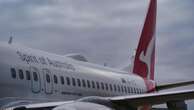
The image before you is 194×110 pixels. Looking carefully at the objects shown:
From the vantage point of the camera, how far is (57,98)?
1345cm

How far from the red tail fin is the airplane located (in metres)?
3.93

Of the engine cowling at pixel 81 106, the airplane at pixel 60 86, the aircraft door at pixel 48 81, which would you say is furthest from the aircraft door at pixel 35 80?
the engine cowling at pixel 81 106

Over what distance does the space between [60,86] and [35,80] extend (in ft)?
4.52

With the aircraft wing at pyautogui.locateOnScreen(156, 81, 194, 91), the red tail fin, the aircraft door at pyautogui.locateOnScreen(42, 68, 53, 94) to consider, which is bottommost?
the aircraft wing at pyautogui.locateOnScreen(156, 81, 194, 91)

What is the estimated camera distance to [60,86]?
45.3 feet

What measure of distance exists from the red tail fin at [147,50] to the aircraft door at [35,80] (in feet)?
33.3

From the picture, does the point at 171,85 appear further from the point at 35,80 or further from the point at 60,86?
the point at 35,80

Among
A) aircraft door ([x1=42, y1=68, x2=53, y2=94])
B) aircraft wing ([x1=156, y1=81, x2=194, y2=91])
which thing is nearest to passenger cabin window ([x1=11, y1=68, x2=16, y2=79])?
aircraft door ([x1=42, y1=68, x2=53, y2=94])

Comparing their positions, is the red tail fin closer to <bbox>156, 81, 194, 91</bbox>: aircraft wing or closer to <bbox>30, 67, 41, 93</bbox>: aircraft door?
<bbox>156, 81, 194, 91</bbox>: aircraft wing

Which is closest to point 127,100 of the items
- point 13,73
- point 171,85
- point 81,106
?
point 81,106

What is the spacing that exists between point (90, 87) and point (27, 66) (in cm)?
367

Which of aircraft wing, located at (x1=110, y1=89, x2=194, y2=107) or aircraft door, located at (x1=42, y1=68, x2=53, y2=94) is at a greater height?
aircraft door, located at (x1=42, y1=68, x2=53, y2=94)

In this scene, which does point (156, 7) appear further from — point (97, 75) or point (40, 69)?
point (40, 69)

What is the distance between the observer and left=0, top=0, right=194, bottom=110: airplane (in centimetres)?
1102
